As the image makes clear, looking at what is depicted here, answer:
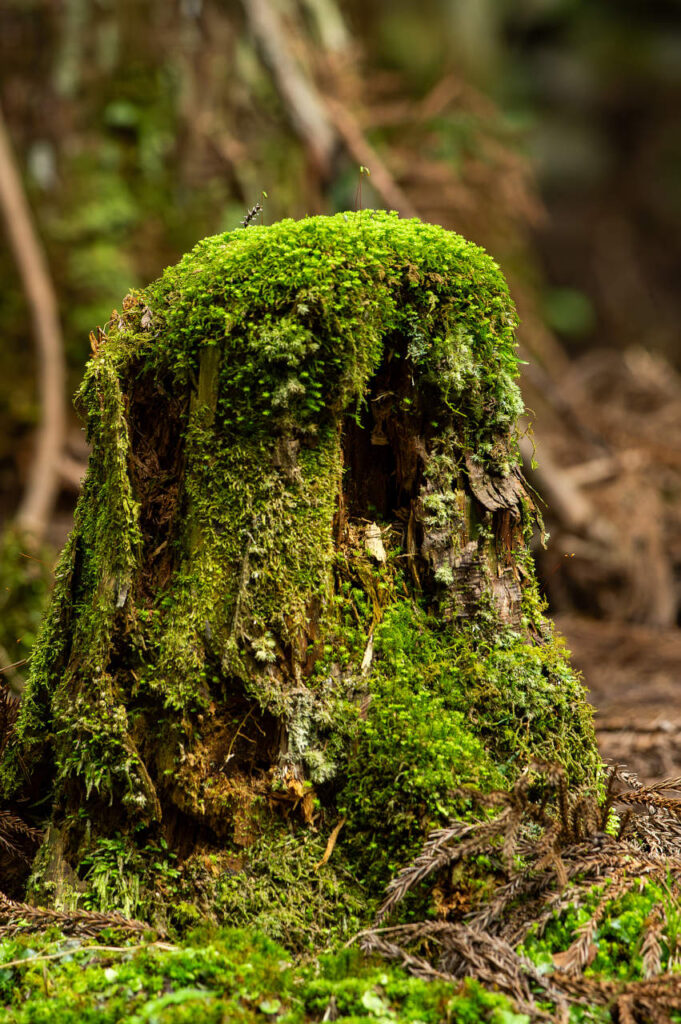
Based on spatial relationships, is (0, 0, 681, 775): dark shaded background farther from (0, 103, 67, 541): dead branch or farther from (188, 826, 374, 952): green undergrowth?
(188, 826, 374, 952): green undergrowth

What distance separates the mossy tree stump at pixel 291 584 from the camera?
1970 mm

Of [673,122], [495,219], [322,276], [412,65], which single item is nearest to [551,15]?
[673,122]

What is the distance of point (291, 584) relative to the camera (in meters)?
2.05

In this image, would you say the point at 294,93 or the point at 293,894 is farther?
the point at 294,93

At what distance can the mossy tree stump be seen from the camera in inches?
77.5

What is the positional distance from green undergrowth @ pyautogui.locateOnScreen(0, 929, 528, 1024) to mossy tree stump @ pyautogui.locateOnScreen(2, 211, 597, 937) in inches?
7.1

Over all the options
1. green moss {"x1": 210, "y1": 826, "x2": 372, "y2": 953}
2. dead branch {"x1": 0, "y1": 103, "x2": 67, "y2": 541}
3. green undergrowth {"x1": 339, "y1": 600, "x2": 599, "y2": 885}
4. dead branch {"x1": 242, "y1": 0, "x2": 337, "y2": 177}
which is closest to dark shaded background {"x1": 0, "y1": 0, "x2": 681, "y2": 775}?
dead branch {"x1": 242, "y1": 0, "x2": 337, "y2": 177}

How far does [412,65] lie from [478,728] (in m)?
9.70

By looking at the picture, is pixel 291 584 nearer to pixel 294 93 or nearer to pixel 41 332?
pixel 41 332

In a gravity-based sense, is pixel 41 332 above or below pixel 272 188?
below

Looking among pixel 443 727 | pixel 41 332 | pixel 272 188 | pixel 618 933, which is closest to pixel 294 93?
pixel 272 188

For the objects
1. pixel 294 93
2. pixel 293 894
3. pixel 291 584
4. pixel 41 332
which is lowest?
pixel 293 894

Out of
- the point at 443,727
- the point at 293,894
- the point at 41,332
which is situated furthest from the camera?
the point at 41,332

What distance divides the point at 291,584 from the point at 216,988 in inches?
35.6
